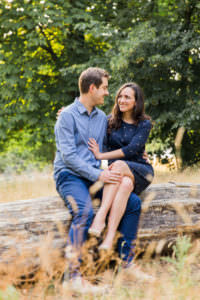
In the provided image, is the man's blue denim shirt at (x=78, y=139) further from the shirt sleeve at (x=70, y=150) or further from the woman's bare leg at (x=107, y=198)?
the woman's bare leg at (x=107, y=198)

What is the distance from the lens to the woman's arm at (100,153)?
383 cm

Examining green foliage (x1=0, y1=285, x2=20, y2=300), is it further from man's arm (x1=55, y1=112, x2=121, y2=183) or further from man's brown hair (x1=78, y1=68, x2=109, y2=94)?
man's brown hair (x1=78, y1=68, x2=109, y2=94)

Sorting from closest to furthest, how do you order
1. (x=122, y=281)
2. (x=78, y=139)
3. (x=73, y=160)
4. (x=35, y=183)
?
(x=122, y=281) → (x=73, y=160) → (x=78, y=139) → (x=35, y=183)

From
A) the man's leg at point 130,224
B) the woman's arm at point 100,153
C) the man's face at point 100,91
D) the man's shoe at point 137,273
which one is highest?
the man's face at point 100,91

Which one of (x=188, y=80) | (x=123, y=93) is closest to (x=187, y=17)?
(x=188, y=80)

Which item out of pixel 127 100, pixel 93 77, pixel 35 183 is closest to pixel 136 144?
pixel 127 100

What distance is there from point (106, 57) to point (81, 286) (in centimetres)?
736

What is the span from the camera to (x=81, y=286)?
289 centimetres

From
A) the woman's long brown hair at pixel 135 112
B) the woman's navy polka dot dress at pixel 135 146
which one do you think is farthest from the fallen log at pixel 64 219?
the woman's long brown hair at pixel 135 112

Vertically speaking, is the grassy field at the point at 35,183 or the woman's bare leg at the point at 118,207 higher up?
the woman's bare leg at the point at 118,207

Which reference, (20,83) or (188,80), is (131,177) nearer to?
(188,80)

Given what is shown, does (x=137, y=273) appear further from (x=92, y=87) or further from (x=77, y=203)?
(x=92, y=87)

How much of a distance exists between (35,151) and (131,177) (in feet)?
40.0

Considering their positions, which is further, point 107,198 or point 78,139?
point 78,139
